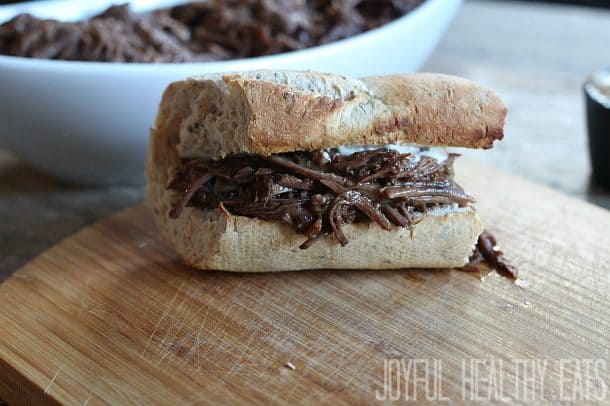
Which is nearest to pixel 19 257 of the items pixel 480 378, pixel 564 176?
pixel 480 378

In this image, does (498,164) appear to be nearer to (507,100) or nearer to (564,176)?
(564,176)

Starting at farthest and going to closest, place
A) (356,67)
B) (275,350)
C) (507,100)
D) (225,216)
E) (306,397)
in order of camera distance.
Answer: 1. (507,100)
2. (356,67)
3. (225,216)
4. (275,350)
5. (306,397)

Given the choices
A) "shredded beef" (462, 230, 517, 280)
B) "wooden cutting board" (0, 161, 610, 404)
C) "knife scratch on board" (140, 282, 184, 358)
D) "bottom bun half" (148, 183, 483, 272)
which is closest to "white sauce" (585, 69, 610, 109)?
"wooden cutting board" (0, 161, 610, 404)

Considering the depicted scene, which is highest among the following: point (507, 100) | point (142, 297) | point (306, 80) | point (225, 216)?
point (306, 80)

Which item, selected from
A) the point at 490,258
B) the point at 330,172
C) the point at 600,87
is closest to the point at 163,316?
the point at 330,172

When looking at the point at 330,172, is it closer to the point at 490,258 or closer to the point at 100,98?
the point at 490,258

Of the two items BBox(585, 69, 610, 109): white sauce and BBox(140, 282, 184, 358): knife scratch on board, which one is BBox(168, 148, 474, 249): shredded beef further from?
BBox(585, 69, 610, 109): white sauce

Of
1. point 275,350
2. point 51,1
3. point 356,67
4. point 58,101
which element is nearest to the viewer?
point 275,350
